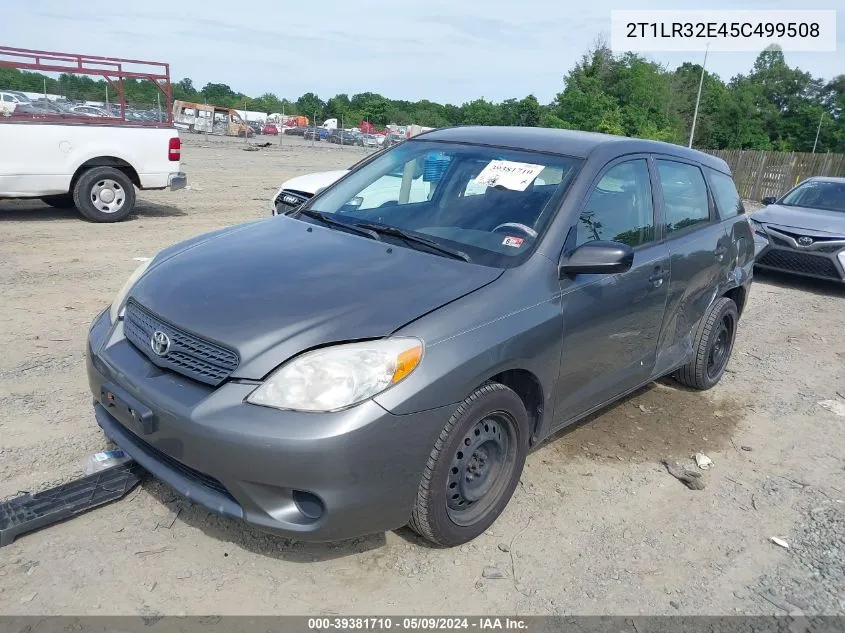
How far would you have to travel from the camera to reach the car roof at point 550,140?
386 centimetres

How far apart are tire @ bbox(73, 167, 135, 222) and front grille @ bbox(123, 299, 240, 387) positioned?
25.4 feet

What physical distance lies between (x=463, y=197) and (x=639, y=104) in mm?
42105

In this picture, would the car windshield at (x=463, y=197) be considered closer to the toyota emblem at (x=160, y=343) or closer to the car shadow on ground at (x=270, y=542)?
the toyota emblem at (x=160, y=343)

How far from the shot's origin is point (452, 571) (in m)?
2.96

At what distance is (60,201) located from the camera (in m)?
10.6

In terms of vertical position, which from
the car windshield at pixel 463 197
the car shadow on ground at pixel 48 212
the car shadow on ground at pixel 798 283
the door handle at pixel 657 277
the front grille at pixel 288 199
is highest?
the car windshield at pixel 463 197

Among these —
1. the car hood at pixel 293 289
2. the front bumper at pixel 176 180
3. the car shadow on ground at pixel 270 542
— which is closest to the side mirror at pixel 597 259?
the car hood at pixel 293 289

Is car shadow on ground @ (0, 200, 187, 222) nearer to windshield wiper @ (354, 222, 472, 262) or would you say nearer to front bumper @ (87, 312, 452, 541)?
windshield wiper @ (354, 222, 472, 262)

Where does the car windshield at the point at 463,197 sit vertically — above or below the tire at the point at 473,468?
above

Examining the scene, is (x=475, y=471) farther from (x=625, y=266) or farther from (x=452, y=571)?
(x=625, y=266)

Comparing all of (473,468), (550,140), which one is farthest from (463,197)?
(473,468)

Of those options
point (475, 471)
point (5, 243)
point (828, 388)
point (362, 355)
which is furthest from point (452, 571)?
point (5, 243)

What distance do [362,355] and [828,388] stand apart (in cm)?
468

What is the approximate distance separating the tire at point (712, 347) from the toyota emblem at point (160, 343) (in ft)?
11.9
